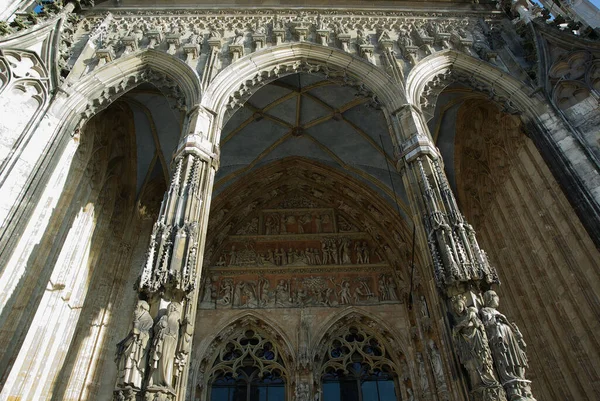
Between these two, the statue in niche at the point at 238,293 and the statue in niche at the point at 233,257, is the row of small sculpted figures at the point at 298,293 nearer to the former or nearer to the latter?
the statue in niche at the point at 238,293

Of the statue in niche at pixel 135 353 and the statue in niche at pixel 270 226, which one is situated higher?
the statue in niche at pixel 270 226

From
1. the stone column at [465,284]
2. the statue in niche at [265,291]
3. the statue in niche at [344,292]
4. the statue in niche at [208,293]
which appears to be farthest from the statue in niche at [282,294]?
the stone column at [465,284]

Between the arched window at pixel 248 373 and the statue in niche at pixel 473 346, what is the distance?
5.40 metres

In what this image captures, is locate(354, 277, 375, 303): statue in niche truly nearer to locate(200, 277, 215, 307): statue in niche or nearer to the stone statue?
locate(200, 277, 215, 307): statue in niche

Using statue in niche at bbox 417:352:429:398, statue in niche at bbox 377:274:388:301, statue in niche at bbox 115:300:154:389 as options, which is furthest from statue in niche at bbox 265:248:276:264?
statue in niche at bbox 115:300:154:389

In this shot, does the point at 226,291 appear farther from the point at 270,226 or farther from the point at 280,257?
the point at 270,226

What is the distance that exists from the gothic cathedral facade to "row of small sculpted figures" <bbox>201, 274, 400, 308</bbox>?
0.20 feet

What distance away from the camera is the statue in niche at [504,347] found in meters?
4.94

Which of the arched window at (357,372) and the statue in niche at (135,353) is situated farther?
the arched window at (357,372)

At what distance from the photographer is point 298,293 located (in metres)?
10.9

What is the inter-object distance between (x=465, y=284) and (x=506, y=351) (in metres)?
0.95

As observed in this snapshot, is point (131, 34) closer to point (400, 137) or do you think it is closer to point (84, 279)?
point (84, 279)

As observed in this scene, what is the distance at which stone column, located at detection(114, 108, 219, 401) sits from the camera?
4785 mm

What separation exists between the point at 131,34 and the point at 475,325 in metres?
8.71
